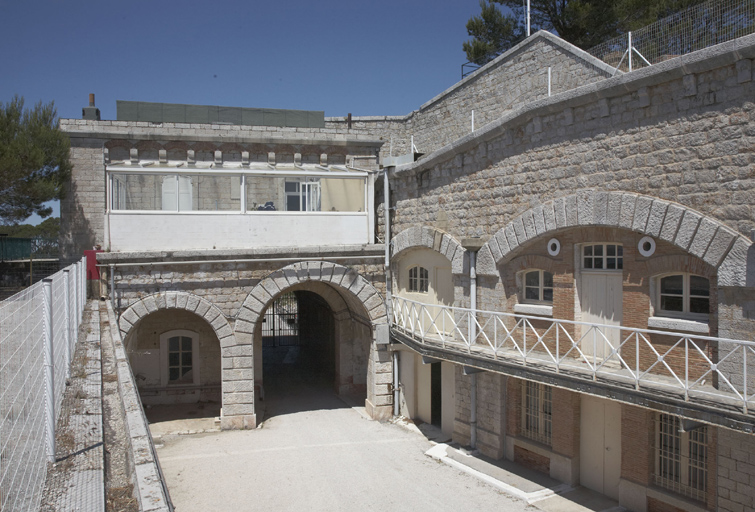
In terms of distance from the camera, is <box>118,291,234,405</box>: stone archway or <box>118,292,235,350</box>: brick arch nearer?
<box>118,292,235,350</box>: brick arch

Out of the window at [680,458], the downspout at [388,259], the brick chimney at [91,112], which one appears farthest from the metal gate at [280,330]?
the window at [680,458]

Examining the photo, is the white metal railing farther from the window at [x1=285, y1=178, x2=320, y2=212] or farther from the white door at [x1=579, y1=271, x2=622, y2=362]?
the window at [x1=285, y1=178, x2=320, y2=212]

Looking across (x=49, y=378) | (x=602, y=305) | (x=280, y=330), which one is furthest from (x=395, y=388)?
(x=280, y=330)

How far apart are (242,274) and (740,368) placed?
10126 millimetres

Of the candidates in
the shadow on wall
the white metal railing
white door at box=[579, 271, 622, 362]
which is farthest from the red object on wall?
white door at box=[579, 271, 622, 362]

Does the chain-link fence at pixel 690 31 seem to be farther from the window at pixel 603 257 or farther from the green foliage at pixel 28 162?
the green foliage at pixel 28 162

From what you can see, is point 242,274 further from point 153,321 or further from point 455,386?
point 455,386

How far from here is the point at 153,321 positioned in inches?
652

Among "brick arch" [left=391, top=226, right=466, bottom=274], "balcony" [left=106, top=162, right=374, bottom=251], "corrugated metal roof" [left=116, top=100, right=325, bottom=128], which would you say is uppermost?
"corrugated metal roof" [left=116, top=100, right=325, bottom=128]

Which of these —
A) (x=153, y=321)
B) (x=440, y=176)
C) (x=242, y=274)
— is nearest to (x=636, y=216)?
(x=440, y=176)

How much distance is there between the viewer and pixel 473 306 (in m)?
11.8

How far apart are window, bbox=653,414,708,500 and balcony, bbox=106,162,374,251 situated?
8.16 meters

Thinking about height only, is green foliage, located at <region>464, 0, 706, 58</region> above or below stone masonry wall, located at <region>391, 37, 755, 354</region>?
above

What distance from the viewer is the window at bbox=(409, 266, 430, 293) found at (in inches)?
554
